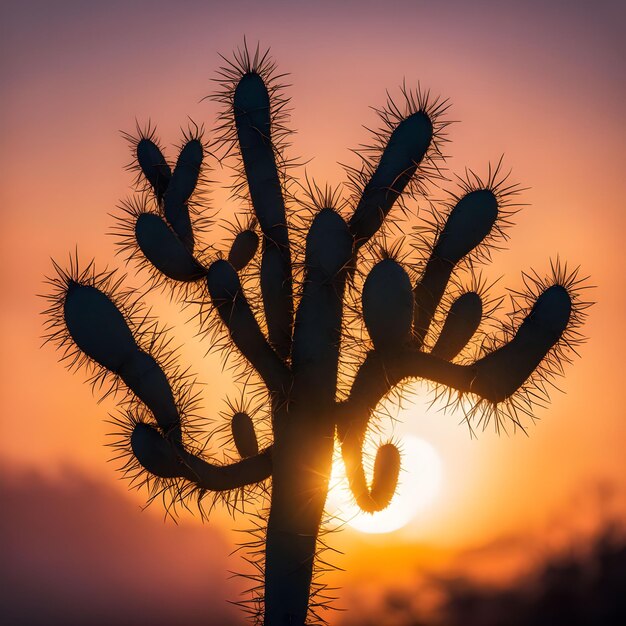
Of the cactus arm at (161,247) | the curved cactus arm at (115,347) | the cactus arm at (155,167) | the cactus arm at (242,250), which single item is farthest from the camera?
the cactus arm at (155,167)

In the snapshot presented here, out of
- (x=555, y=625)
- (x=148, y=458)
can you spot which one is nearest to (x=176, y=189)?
(x=148, y=458)

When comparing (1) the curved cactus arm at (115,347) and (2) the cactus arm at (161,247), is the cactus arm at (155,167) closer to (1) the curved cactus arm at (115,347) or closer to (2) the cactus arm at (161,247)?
(2) the cactus arm at (161,247)

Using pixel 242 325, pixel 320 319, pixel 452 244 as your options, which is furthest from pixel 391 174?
pixel 242 325

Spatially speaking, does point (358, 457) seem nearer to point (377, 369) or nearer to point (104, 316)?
point (377, 369)

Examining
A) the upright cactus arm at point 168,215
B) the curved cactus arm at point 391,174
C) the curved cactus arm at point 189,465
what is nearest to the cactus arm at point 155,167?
the upright cactus arm at point 168,215

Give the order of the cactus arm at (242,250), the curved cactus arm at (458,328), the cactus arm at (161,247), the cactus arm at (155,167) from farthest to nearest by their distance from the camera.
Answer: the cactus arm at (155,167) < the cactus arm at (242,250) < the curved cactus arm at (458,328) < the cactus arm at (161,247)

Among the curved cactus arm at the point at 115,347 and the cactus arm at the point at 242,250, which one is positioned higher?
the cactus arm at the point at 242,250

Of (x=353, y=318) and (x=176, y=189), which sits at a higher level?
(x=176, y=189)

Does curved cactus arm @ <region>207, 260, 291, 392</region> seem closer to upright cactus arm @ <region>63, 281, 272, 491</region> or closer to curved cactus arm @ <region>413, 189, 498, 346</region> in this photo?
upright cactus arm @ <region>63, 281, 272, 491</region>
